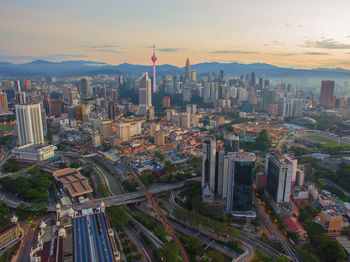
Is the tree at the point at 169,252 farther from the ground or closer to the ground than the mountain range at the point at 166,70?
closer to the ground

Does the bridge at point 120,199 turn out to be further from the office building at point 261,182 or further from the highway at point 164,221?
the office building at point 261,182

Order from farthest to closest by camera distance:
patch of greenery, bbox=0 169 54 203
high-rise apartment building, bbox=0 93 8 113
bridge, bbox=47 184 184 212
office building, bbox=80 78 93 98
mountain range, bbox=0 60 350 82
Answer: mountain range, bbox=0 60 350 82
office building, bbox=80 78 93 98
high-rise apartment building, bbox=0 93 8 113
patch of greenery, bbox=0 169 54 203
bridge, bbox=47 184 184 212

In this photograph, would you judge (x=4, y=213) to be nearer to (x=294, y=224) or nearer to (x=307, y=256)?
(x=307, y=256)

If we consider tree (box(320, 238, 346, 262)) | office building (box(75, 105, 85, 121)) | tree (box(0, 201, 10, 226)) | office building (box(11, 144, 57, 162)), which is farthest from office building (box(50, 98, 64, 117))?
tree (box(320, 238, 346, 262))

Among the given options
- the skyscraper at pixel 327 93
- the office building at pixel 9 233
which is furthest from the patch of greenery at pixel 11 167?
the skyscraper at pixel 327 93

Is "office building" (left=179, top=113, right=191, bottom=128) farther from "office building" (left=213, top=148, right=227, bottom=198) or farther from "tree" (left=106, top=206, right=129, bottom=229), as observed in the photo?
"tree" (left=106, top=206, right=129, bottom=229)
